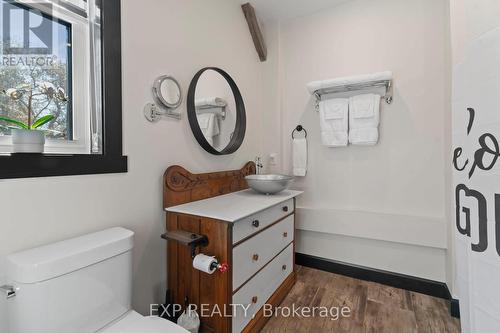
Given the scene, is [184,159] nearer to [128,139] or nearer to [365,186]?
[128,139]

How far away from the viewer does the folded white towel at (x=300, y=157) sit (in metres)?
2.34

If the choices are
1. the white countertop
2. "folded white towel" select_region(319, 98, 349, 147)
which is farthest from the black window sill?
"folded white towel" select_region(319, 98, 349, 147)

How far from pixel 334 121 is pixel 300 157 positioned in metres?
0.48

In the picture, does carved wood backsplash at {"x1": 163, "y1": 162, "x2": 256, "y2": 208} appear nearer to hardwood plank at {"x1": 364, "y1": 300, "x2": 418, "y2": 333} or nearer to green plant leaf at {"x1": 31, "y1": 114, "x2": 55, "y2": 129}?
green plant leaf at {"x1": 31, "y1": 114, "x2": 55, "y2": 129}

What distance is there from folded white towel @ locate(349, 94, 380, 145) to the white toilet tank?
1897 mm

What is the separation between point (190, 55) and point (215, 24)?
1.59 feet

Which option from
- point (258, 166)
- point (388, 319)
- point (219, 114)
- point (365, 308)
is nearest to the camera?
point (388, 319)

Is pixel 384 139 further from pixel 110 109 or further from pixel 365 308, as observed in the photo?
pixel 110 109

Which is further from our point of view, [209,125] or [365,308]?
[209,125]

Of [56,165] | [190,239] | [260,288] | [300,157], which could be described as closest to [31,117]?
[56,165]

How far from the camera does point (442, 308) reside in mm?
1686

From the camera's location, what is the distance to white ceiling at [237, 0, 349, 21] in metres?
2.18

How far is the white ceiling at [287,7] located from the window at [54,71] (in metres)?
1.58

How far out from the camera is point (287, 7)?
226 centimetres
